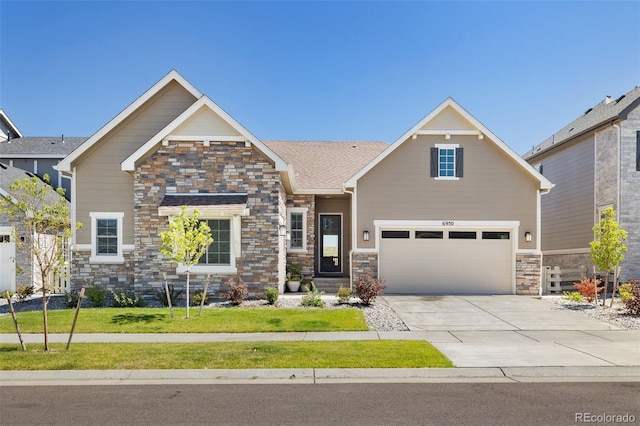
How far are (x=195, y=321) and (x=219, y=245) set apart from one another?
13.5 feet

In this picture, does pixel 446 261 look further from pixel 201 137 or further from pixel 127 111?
pixel 127 111

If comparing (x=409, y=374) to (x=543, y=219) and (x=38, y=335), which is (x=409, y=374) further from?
(x=543, y=219)

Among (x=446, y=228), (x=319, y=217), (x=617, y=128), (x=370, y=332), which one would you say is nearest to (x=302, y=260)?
(x=319, y=217)

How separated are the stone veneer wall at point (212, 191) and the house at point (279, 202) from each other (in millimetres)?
34

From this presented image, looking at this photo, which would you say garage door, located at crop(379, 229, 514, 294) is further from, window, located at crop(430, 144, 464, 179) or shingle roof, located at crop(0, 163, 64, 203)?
shingle roof, located at crop(0, 163, 64, 203)

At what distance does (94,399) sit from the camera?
6859mm

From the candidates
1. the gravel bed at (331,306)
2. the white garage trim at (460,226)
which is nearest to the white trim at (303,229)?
the gravel bed at (331,306)

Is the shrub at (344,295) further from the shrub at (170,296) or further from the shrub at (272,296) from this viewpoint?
the shrub at (170,296)

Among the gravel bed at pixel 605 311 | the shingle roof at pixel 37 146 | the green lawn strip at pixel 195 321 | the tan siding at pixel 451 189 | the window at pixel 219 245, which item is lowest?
the gravel bed at pixel 605 311

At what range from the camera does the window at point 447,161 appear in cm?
1828

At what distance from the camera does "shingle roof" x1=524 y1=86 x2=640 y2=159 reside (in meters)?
19.0

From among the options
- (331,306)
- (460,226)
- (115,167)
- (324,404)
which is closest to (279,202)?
(331,306)

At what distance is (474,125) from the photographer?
59.1ft

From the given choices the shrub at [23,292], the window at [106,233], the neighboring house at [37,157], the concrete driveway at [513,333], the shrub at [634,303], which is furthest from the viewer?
the neighboring house at [37,157]
